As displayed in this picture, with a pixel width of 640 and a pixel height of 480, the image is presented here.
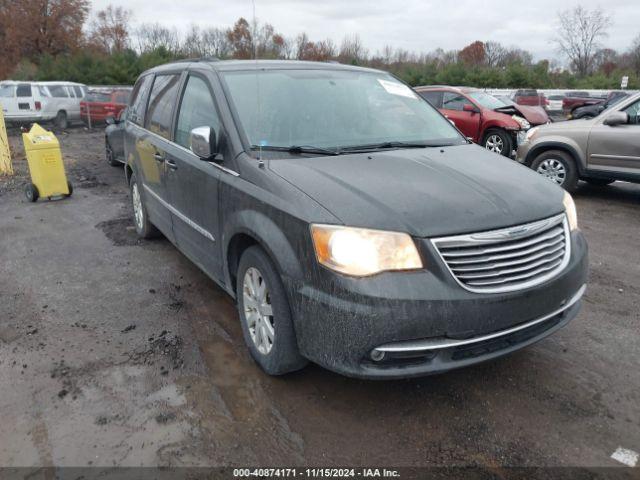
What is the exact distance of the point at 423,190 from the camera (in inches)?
112

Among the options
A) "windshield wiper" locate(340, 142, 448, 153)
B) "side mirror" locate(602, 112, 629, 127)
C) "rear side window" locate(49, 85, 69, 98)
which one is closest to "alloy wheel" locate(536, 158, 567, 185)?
"side mirror" locate(602, 112, 629, 127)

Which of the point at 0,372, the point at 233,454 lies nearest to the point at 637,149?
the point at 233,454

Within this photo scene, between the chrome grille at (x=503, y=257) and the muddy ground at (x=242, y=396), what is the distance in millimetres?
781

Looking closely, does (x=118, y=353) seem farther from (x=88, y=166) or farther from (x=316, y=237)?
(x=88, y=166)

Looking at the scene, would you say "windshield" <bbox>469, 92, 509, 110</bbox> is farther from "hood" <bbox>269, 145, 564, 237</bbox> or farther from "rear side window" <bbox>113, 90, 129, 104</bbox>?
"rear side window" <bbox>113, 90, 129, 104</bbox>

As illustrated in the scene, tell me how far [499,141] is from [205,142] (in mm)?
9559

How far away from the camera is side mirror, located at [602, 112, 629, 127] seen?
287 inches

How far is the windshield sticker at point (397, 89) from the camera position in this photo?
4.25 metres

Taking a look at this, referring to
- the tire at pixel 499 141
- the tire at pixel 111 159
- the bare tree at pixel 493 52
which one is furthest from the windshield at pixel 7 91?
the bare tree at pixel 493 52

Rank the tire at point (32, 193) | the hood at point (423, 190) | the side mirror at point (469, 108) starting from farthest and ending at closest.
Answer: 1. the side mirror at point (469, 108)
2. the tire at point (32, 193)
3. the hood at point (423, 190)

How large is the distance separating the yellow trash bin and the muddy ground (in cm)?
357

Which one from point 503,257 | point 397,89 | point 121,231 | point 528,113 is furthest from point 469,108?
point 503,257

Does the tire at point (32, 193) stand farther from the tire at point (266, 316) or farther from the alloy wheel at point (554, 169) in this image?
the alloy wheel at point (554, 169)

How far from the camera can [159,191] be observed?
4773 mm
